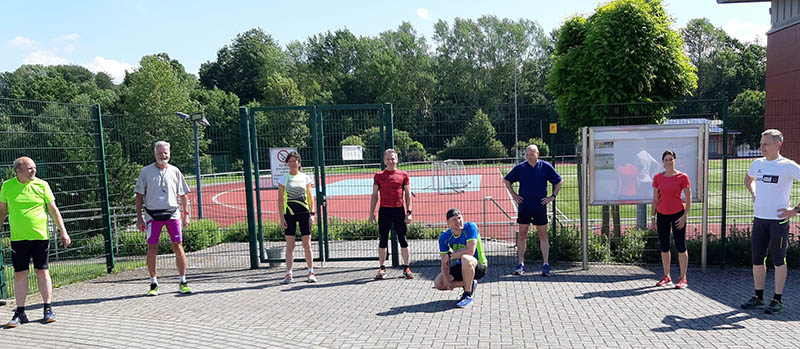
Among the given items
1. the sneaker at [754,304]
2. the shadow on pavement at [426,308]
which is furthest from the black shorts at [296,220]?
the sneaker at [754,304]

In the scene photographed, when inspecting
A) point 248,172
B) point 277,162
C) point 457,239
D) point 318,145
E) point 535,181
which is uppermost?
point 318,145

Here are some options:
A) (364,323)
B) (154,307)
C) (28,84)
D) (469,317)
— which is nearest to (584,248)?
(469,317)

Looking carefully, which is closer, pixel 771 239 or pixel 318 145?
pixel 771 239

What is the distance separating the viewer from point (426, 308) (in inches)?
228

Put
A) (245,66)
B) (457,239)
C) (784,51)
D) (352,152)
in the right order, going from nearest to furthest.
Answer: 1. (457,239)
2. (352,152)
3. (784,51)
4. (245,66)

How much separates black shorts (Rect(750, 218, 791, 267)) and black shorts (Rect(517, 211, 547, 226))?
2468 millimetres

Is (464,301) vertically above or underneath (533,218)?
underneath

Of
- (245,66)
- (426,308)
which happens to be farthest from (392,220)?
(245,66)

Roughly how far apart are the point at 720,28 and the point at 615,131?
7942 centimetres

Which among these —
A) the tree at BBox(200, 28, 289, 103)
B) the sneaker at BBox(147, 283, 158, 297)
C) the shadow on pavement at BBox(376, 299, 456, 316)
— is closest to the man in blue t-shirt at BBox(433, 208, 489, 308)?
the shadow on pavement at BBox(376, 299, 456, 316)

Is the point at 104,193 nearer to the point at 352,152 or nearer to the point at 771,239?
the point at 352,152

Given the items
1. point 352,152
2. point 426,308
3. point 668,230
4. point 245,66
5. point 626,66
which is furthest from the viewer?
point 245,66

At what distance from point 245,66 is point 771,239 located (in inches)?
2921

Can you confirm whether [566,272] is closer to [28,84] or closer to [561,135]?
[561,135]
